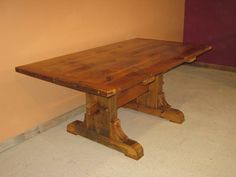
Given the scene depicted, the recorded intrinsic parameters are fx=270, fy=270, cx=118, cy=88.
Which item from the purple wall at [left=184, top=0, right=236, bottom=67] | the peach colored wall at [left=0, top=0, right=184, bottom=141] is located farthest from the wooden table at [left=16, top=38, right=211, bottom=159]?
the purple wall at [left=184, top=0, right=236, bottom=67]

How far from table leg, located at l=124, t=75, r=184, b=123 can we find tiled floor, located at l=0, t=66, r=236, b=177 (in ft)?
0.18

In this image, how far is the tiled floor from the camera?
1776 mm

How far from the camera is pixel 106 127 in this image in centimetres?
205

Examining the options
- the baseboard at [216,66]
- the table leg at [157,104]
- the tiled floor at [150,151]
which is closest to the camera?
the tiled floor at [150,151]

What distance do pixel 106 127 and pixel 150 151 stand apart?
372mm

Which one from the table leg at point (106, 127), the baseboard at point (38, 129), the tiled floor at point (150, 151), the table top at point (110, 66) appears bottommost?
the tiled floor at point (150, 151)

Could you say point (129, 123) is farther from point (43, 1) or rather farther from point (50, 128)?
point (43, 1)

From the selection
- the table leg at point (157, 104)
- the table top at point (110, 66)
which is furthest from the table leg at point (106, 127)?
the table leg at point (157, 104)

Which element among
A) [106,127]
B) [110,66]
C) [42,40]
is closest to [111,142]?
[106,127]

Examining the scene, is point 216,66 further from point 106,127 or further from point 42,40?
point 42,40

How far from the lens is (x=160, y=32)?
371cm

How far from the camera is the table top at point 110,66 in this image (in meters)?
1.57

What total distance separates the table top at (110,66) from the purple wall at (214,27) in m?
1.53

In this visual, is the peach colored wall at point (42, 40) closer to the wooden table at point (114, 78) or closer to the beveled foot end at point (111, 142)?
the wooden table at point (114, 78)
